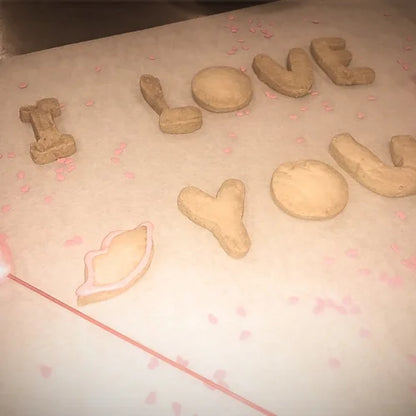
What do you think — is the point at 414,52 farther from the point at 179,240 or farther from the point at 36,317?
the point at 36,317

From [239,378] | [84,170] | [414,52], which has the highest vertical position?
[414,52]

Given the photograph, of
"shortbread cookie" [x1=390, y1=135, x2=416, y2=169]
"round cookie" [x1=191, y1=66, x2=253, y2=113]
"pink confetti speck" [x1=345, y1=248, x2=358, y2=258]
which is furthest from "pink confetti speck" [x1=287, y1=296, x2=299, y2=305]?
"round cookie" [x1=191, y1=66, x2=253, y2=113]

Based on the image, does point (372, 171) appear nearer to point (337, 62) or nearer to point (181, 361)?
point (337, 62)

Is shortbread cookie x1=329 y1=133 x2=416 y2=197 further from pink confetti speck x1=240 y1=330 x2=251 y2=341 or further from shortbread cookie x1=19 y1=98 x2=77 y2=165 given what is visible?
shortbread cookie x1=19 y1=98 x2=77 y2=165

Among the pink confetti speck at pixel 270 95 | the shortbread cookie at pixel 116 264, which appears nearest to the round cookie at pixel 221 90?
the pink confetti speck at pixel 270 95

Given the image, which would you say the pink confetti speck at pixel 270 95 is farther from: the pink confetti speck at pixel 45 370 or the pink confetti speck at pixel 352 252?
the pink confetti speck at pixel 45 370

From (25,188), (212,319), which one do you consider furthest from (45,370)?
(25,188)

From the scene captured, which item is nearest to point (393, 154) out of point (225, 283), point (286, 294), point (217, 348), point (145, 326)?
point (286, 294)
